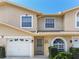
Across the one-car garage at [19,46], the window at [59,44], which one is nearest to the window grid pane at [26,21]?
the one-car garage at [19,46]

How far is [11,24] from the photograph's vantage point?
30.3 meters

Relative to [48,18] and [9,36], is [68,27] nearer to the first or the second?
[48,18]

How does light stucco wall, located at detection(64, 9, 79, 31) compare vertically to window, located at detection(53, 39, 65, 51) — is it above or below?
above

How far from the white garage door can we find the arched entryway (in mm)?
3043

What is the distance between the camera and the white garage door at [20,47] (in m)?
28.1

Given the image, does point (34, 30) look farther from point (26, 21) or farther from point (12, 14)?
point (12, 14)

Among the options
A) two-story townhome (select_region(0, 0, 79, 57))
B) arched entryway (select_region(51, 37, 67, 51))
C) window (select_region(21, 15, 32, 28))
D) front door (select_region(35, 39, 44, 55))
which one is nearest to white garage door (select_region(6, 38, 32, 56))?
two-story townhome (select_region(0, 0, 79, 57))

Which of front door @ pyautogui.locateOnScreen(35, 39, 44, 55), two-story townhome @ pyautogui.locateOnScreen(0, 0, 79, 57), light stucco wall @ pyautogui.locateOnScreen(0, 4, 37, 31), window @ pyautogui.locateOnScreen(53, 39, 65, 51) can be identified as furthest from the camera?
front door @ pyautogui.locateOnScreen(35, 39, 44, 55)

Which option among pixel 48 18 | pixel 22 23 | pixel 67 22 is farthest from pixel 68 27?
pixel 22 23

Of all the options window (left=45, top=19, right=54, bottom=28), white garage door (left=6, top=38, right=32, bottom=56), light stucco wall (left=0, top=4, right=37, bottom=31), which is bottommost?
white garage door (left=6, top=38, right=32, bottom=56)

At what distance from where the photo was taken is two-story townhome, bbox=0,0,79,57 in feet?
92.0

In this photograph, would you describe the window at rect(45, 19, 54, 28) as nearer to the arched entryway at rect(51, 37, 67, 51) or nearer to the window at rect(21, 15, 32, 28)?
the window at rect(21, 15, 32, 28)

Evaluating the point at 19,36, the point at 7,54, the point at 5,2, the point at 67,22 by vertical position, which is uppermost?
the point at 5,2

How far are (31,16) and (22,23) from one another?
1523 mm
